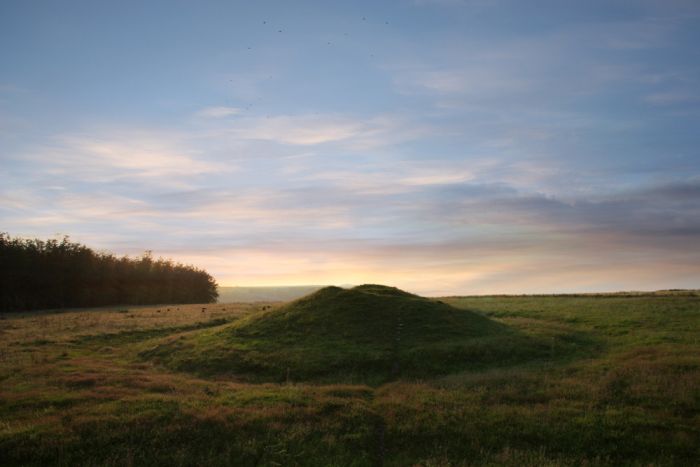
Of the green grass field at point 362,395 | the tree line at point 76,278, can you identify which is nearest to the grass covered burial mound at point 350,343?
the green grass field at point 362,395

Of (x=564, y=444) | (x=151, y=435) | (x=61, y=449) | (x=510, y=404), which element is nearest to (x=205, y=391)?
(x=151, y=435)

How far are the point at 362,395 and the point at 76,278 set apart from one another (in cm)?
7973

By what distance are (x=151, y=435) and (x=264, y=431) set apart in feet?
12.9

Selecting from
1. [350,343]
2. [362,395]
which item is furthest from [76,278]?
[362,395]

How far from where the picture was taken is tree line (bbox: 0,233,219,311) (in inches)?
3093

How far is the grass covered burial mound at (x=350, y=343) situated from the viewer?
1147 inches

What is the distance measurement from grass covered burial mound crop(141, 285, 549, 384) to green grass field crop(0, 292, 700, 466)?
0.52 feet

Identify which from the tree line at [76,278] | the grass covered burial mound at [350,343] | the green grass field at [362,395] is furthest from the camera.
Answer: the tree line at [76,278]

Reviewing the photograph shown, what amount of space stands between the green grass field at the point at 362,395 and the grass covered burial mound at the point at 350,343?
6.3 inches

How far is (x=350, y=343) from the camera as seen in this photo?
32875 mm

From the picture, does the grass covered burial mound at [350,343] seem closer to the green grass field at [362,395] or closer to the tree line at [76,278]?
the green grass field at [362,395]

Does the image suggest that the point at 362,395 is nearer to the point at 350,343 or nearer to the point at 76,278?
the point at 350,343

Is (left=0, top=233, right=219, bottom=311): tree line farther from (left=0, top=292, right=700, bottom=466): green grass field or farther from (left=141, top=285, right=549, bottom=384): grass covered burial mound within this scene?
Result: (left=141, top=285, right=549, bottom=384): grass covered burial mound

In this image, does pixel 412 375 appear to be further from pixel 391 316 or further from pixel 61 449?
pixel 61 449
